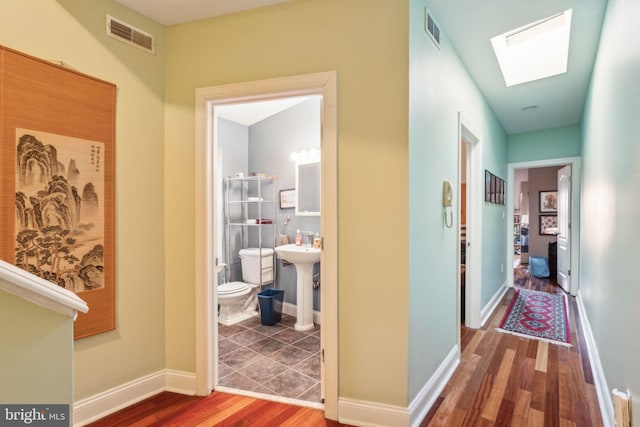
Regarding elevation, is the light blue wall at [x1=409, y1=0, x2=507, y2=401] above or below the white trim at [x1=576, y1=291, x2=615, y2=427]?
above

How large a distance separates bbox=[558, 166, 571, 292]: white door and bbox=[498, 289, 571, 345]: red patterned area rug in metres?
0.42

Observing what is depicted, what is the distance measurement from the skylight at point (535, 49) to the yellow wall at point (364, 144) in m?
1.30

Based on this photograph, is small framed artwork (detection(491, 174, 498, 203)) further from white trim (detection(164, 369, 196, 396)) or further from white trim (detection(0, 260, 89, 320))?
white trim (detection(0, 260, 89, 320))

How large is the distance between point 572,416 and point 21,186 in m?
3.44

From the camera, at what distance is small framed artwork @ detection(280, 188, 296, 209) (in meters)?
3.97

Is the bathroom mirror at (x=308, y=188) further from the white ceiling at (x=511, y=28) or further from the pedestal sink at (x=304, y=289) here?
the white ceiling at (x=511, y=28)

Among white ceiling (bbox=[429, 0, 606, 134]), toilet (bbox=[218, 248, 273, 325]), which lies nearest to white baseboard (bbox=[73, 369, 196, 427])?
toilet (bbox=[218, 248, 273, 325])

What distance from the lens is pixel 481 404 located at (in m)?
2.15

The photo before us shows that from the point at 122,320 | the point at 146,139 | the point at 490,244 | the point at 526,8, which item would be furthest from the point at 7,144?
the point at 490,244

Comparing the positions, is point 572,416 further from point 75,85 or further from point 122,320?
point 75,85

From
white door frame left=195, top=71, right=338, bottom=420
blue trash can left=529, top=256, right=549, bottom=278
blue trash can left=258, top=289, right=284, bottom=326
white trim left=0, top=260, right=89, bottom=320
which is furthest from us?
blue trash can left=529, top=256, right=549, bottom=278

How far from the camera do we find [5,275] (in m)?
0.85

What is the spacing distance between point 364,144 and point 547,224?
23.6 feet

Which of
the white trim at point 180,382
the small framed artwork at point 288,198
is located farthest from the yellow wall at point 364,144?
the small framed artwork at point 288,198
